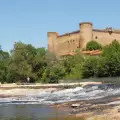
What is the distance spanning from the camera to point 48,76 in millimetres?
60000

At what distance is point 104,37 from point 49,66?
47436 mm

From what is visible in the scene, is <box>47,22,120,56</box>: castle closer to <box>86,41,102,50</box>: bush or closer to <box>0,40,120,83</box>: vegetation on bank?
Result: <box>86,41,102,50</box>: bush

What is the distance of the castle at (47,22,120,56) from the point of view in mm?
105375

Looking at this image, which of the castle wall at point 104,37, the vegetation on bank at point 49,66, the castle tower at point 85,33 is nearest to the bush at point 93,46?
the castle tower at point 85,33

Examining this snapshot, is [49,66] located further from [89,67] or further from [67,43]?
[67,43]

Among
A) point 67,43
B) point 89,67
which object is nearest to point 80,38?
point 67,43

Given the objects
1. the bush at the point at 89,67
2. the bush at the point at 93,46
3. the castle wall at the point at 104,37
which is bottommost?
the bush at the point at 89,67

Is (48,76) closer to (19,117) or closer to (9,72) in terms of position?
(9,72)

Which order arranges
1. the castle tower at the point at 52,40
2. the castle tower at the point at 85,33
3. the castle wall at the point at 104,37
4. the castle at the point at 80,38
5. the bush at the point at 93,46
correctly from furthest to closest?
1. the castle tower at the point at 52,40
2. the castle wall at the point at 104,37
3. the castle at the point at 80,38
4. the castle tower at the point at 85,33
5. the bush at the point at 93,46

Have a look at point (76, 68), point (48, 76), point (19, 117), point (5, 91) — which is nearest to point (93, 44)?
point (76, 68)

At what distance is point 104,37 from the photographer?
108562mm

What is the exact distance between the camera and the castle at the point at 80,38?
105375mm

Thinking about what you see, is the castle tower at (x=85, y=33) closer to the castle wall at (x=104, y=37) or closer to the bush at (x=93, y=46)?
the castle wall at (x=104, y=37)

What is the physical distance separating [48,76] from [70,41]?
51.4 metres
